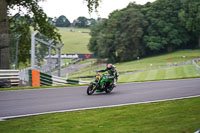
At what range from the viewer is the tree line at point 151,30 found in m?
89.4

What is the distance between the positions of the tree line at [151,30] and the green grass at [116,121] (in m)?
79.4

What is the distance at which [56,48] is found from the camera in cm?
1925

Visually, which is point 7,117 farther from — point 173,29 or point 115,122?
point 173,29

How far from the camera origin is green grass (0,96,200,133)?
6.86 meters

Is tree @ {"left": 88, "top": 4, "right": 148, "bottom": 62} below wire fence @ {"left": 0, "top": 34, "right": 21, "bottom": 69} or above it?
above

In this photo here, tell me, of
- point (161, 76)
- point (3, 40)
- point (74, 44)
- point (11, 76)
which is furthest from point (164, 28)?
point (11, 76)

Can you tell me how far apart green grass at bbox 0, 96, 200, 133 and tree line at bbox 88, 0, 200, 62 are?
79365 millimetres

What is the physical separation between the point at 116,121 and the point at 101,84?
6.56 metres

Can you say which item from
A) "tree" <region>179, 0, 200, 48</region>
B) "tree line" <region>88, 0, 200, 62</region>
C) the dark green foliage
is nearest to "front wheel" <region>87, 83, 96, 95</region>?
the dark green foliage

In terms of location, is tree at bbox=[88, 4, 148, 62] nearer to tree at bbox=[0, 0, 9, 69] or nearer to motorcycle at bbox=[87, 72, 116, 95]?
tree at bbox=[0, 0, 9, 69]

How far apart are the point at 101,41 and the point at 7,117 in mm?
85267

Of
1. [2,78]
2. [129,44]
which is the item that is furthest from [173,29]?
[2,78]

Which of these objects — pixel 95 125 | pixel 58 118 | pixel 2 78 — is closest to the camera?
pixel 95 125

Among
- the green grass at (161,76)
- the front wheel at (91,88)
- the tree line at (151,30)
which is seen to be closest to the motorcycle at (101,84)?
the front wheel at (91,88)
